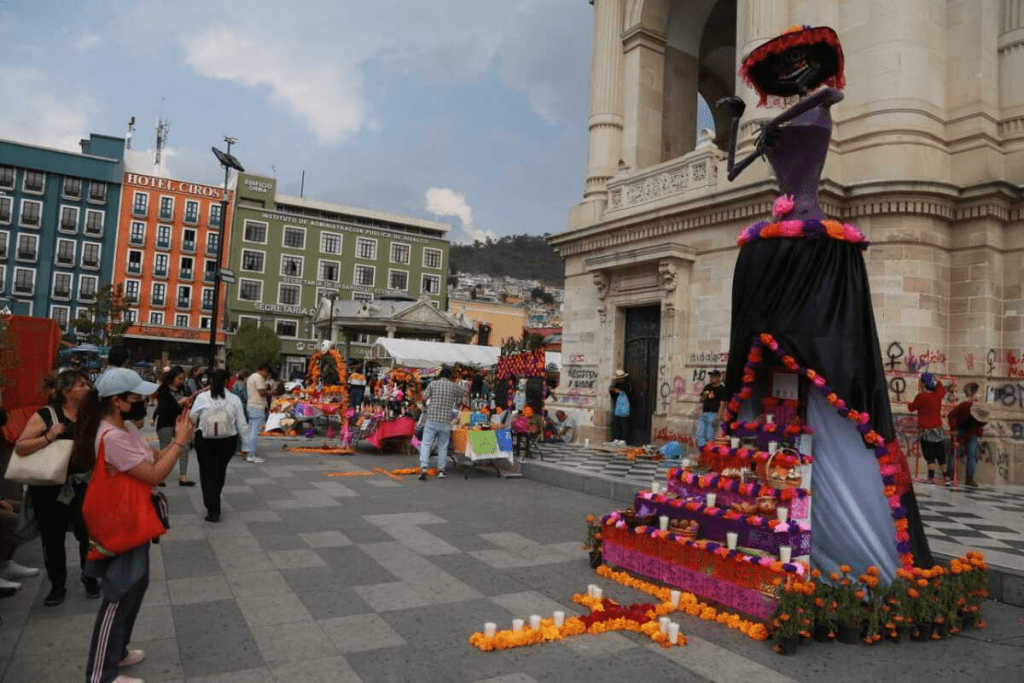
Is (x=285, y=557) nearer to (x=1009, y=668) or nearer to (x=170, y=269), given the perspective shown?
(x=1009, y=668)

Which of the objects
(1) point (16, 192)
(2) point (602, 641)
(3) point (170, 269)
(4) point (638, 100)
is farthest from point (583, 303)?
(1) point (16, 192)

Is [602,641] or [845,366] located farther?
[845,366]

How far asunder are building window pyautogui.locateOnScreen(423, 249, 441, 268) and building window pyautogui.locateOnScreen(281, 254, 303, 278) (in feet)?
40.2

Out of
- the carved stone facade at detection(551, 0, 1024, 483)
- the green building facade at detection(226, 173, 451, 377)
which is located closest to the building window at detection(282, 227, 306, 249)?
the green building facade at detection(226, 173, 451, 377)

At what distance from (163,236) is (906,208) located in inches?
2413

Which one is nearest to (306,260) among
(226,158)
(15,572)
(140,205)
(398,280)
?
(398,280)

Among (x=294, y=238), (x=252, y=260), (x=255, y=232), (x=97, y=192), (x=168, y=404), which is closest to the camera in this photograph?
(x=168, y=404)

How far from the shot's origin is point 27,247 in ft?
180

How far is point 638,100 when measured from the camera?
1747 centimetres

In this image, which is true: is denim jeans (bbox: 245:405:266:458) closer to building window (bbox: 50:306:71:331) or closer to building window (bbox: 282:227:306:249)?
building window (bbox: 282:227:306:249)

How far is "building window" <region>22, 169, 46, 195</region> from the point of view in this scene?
5453 cm

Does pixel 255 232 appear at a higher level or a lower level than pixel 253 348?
higher

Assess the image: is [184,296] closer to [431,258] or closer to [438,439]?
[431,258]

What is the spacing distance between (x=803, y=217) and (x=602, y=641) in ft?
13.0
